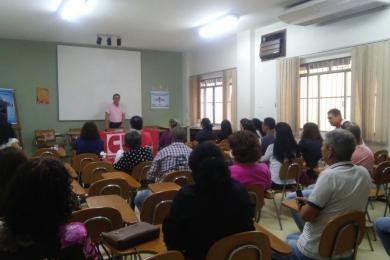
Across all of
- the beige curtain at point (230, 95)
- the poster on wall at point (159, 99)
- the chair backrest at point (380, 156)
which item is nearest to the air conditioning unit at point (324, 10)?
the chair backrest at point (380, 156)

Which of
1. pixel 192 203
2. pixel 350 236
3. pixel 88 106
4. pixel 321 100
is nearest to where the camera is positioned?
pixel 192 203

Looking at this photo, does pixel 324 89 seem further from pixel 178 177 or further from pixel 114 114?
pixel 114 114

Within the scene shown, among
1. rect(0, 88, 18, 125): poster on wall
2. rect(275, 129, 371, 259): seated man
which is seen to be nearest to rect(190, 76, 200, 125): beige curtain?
rect(0, 88, 18, 125): poster on wall

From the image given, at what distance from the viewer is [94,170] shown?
3.74 meters

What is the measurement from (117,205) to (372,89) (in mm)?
4357

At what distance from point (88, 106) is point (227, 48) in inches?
153

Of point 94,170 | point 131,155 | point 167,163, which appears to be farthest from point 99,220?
point 131,155

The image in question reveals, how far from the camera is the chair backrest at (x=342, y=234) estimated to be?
1.92m

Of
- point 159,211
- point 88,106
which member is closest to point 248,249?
point 159,211

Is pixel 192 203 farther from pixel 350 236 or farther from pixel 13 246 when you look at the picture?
pixel 350 236

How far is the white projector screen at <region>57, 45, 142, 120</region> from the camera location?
8898 millimetres

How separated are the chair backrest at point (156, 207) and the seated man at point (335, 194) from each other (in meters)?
0.85

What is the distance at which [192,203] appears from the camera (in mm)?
1646

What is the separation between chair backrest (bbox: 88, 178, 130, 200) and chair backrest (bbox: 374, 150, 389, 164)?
341 centimetres
